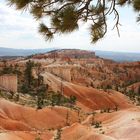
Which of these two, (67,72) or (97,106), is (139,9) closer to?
(97,106)

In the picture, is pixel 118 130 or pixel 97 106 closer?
pixel 118 130

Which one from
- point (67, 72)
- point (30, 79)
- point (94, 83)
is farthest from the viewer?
point (94, 83)

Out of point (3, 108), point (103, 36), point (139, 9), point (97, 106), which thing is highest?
point (139, 9)

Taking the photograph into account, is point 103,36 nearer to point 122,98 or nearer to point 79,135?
point 79,135

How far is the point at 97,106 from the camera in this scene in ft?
227

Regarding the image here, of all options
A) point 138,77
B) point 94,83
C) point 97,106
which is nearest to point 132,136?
point 97,106

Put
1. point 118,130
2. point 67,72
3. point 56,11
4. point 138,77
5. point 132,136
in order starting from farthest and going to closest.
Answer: point 138,77 < point 67,72 < point 118,130 < point 132,136 < point 56,11

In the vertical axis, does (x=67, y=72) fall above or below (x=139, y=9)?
below

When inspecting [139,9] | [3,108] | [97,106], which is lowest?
[97,106]

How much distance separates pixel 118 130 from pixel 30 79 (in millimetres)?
45358

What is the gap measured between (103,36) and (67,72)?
8134 centimetres

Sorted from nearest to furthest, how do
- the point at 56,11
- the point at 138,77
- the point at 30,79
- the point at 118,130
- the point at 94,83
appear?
1. the point at 56,11
2. the point at 118,130
3. the point at 30,79
4. the point at 94,83
5. the point at 138,77

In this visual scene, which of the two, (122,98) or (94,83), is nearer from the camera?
(122,98)

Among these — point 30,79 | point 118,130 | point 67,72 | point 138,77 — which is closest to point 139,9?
point 118,130
